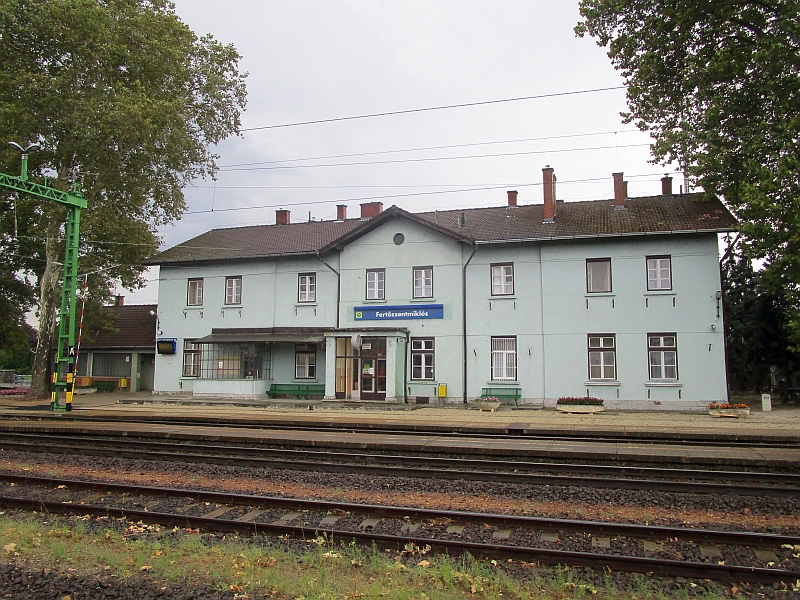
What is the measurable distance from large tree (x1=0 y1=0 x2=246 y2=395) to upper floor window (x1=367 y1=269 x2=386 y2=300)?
10.6m

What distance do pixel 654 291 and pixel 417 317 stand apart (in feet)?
31.0

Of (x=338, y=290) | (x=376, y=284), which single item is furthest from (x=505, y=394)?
(x=338, y=290)

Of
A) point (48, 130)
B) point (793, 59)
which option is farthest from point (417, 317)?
point (48, 130)

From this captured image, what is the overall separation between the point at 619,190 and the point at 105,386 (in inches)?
1163

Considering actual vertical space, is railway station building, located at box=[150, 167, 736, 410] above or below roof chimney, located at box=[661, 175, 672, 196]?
below

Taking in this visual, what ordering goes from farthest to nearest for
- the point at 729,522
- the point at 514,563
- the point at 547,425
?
the point at 547,425 < the point at 729,522 < the point at 514,563

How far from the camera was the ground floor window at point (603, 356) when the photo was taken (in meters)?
24.2

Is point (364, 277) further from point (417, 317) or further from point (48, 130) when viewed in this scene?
point (48, 130)

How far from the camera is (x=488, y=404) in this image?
23484 millimetres

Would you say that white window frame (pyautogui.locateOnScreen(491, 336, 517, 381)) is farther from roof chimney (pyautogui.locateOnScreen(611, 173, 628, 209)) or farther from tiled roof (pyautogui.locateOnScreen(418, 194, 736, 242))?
roof chimney (pyautogui.locateOnScreen(611, 173, 628, 209))

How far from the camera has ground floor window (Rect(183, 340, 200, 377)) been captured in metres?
30.4

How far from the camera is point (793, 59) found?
1889 cm

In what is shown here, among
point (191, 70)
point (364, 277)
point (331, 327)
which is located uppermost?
point (191, 70)

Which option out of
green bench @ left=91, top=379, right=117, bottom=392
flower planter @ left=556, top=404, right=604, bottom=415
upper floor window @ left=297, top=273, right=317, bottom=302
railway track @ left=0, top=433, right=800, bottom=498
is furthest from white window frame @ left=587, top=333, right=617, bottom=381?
green bench @ left=91, top=379, right=117, bottom=392
